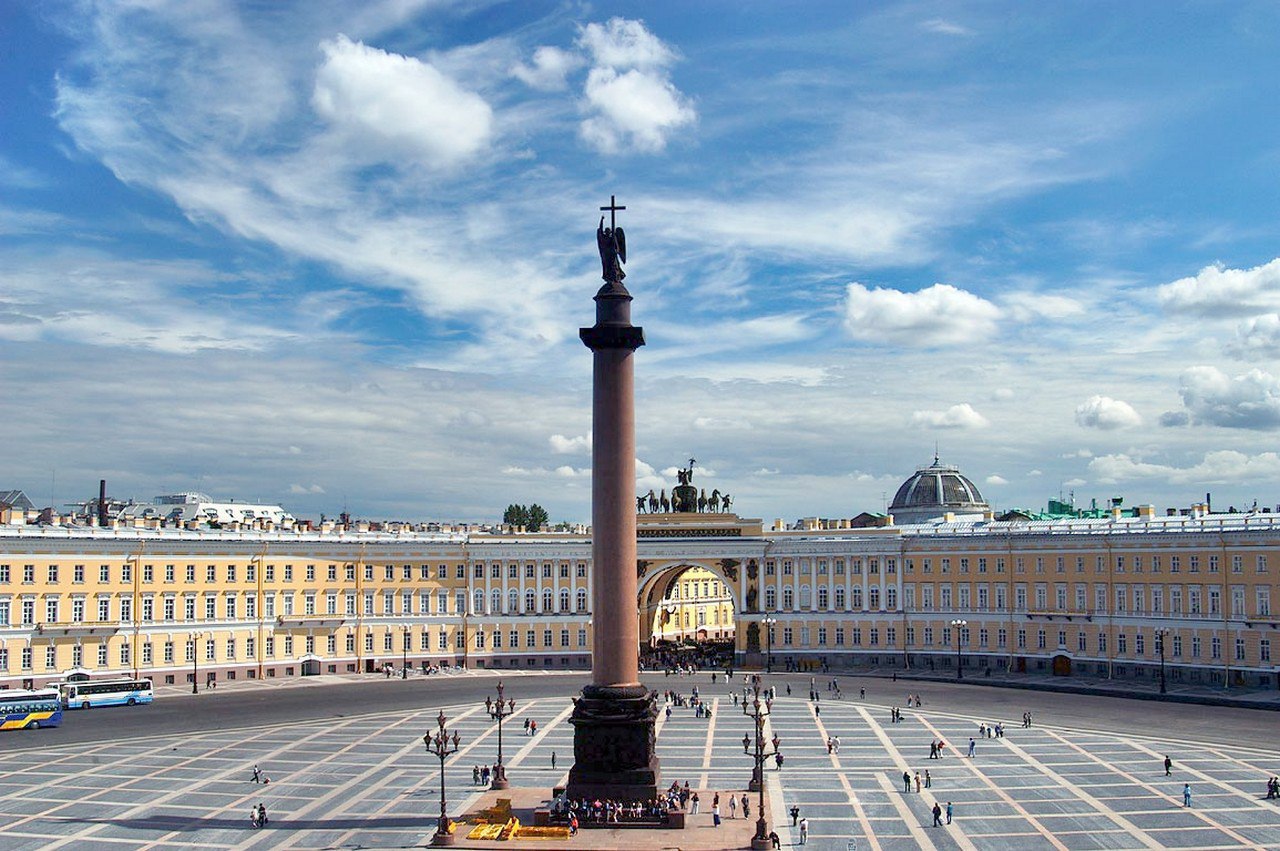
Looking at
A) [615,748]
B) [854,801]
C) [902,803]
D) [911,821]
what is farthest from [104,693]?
[911,821]

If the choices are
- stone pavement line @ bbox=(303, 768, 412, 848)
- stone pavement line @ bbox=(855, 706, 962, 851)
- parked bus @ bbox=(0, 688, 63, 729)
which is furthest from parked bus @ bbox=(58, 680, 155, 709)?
stone pavement line @ bbox=(855, 706, 962, 851)

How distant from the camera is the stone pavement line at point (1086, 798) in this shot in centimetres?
3791

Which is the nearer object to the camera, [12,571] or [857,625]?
[12,571]

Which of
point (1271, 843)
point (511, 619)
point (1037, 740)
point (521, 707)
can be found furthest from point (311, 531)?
point (1271, 843)

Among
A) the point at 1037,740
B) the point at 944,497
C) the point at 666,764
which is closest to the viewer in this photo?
the point at 666,764

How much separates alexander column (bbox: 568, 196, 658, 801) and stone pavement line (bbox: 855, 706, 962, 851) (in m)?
8.42

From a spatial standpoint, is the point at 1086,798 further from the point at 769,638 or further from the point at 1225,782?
the point at 769,638

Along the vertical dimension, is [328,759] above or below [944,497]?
below

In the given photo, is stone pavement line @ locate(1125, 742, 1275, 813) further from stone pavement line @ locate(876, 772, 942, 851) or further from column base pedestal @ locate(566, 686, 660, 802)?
column base pedestal @ locate(566, 686, 660, 802)

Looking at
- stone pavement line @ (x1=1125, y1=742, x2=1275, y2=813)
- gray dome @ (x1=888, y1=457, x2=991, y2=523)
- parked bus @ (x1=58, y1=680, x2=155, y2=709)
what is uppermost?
gray dome @ (x1=888, y1=457, x2=991, y2=523)

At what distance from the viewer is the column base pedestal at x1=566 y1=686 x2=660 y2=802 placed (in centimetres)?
3956

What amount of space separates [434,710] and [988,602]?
132 feet

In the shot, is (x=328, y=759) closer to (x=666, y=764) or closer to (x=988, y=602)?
(x=666, y=764)

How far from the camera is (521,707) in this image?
221ft
